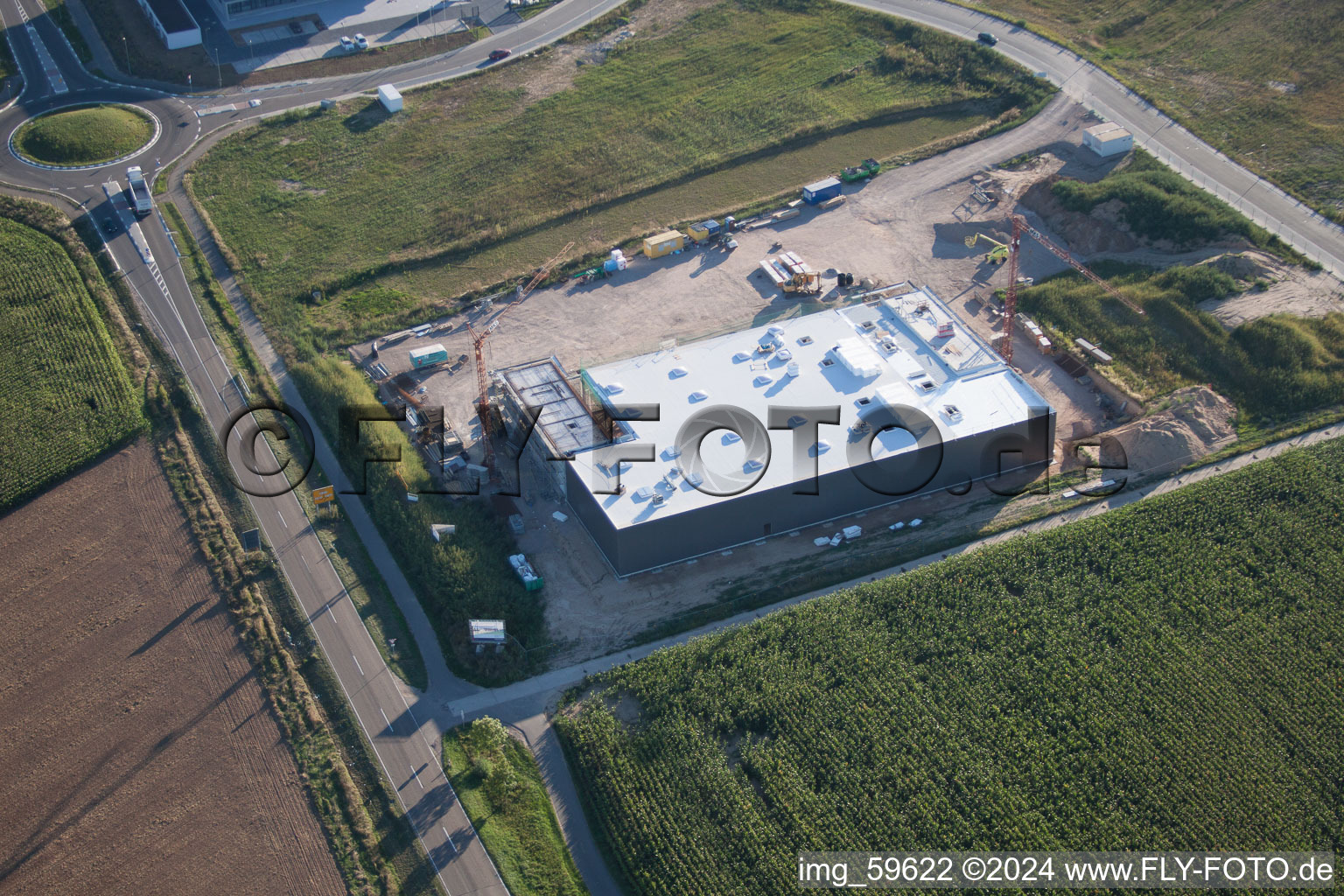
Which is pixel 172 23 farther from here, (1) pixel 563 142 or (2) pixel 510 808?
(2) pixel 510 808

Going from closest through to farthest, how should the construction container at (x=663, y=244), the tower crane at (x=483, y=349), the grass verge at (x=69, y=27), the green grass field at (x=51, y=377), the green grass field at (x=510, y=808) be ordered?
the green grass field at (x=510, y=808) → the tower crane at (x=483, y=349) → the green grass field at (x=51, y=377) → the construction container at (x=663, y=244) → the grass verge at (x=69, y=27)

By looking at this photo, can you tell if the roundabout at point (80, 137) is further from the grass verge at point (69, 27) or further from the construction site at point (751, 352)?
the construction site at point (751, 352)

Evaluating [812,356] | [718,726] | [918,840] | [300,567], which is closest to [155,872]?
[300,567]

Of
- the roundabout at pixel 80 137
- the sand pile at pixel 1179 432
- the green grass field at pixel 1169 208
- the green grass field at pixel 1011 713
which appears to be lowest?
the green grass field at pixel 1011 713

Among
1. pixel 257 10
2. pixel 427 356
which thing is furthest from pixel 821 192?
pixel 257 10

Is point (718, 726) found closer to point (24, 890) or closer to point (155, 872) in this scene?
point (155, 872)

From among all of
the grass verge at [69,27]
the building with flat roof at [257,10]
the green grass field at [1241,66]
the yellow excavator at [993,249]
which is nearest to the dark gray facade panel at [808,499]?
the yellow excavator at [993,249]

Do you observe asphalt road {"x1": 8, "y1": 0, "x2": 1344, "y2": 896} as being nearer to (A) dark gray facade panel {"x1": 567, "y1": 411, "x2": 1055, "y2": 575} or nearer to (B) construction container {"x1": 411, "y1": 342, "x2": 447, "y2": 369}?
(A) dark gray facade panel {"x1": 567, "y1": 411, "x2": 1055, "y2": 575}
